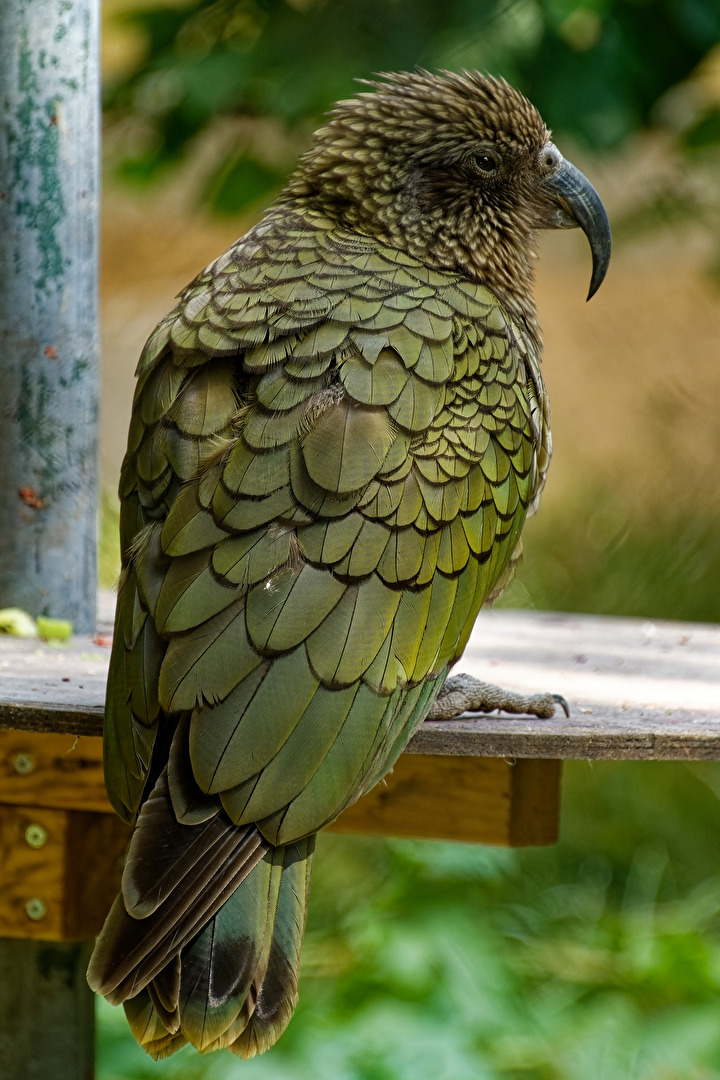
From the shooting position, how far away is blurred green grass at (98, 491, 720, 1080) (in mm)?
3912

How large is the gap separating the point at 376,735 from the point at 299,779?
0.47ft

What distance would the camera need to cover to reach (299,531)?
1969 mm

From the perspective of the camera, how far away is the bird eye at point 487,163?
252 centimetres

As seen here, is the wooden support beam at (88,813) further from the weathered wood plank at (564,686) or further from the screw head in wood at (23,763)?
the weathered wood plank at (564,686)

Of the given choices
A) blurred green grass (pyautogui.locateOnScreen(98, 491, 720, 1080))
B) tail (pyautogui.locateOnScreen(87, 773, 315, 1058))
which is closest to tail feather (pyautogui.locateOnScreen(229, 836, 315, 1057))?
tail (pyautogui.locateOnScreen(87, 773, 315, 1058))

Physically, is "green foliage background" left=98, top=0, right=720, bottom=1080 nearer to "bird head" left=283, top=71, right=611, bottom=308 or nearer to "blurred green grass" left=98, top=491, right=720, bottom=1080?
"blurred green grass" left=98, top=491, right=720, bottom=1080

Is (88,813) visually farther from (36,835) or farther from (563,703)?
(563,703)

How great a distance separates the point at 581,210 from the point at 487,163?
0.24 m

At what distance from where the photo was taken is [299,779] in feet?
6.06

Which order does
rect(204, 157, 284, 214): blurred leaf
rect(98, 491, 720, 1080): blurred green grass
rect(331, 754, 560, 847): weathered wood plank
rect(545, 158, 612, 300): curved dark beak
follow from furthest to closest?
rect(204, 157, 284, 214): blurred leaf
rect(98, 491, 720, 1080): blurred green grass
rect(545, 158, 612, 300): curved dark beak
rect(331, 754, 560, 847): weathered wood plank

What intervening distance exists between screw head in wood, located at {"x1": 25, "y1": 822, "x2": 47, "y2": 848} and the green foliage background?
1.51 meters

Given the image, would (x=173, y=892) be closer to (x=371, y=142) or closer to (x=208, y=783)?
(x=208, y=783)

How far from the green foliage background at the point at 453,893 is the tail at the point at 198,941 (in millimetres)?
1922

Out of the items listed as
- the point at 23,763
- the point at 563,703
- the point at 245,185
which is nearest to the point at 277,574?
the point at 563,703
